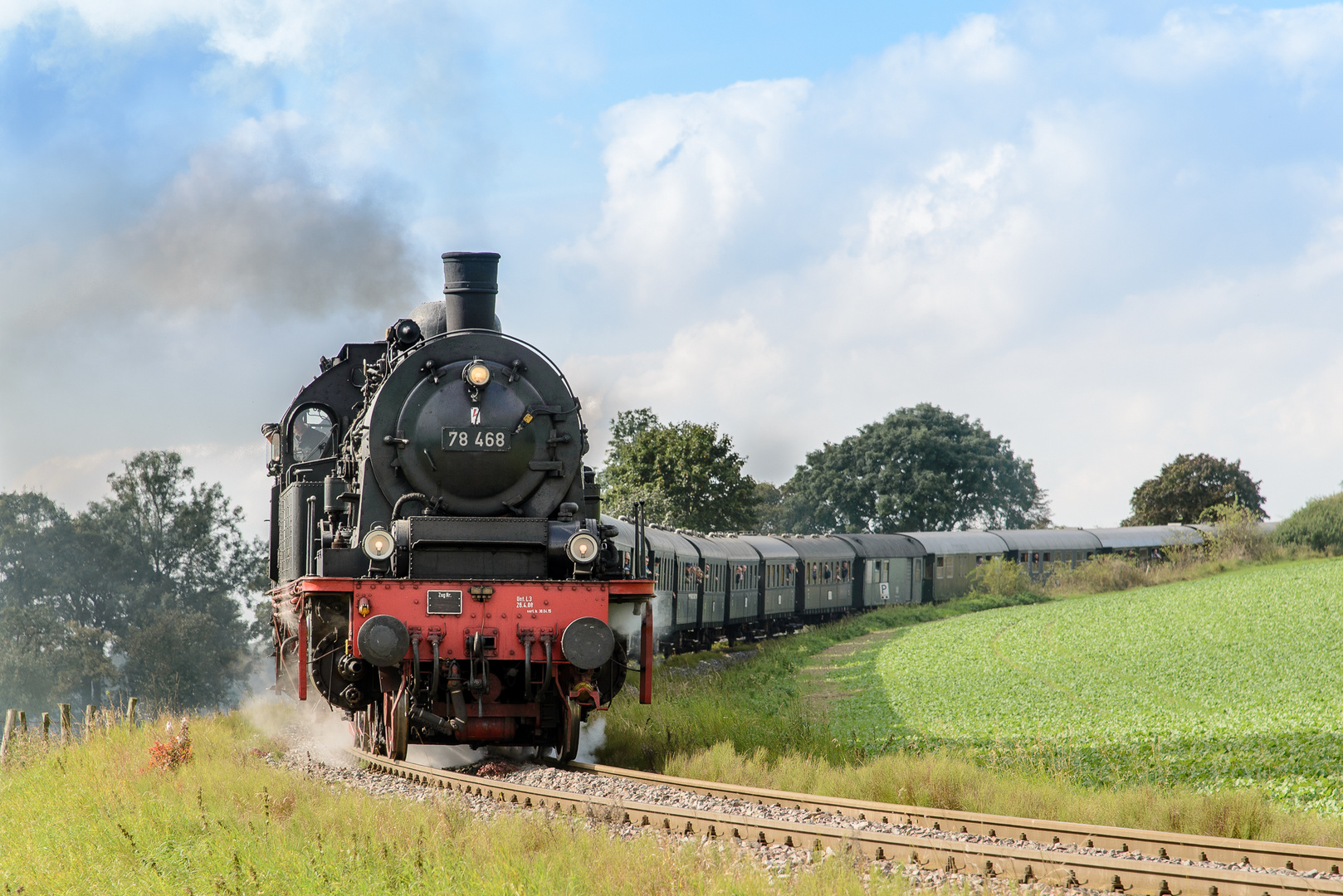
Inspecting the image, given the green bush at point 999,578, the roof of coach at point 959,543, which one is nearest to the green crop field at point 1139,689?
the green bush at point 999,578

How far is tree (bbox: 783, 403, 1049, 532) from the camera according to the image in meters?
73.7

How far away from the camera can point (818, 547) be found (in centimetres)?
3656

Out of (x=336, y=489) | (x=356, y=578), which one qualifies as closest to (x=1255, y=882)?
(x=356, y=578)

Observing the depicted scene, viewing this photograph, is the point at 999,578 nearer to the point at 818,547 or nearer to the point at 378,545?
the point at 818,547

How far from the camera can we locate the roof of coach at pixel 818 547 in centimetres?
3519

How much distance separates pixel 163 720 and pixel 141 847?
283 inches

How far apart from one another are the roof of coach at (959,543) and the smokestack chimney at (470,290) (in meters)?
35.4

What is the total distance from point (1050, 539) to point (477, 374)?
43.0m

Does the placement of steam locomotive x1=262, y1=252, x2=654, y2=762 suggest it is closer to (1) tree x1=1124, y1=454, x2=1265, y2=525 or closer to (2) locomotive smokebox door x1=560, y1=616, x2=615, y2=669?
(2) locomotive smokebox door x1=560, y1=616, x2=615, y2=669

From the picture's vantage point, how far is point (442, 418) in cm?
1000

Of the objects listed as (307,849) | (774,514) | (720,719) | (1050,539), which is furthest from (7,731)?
(774,514)

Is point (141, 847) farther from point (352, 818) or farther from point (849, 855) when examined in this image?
point (849, 855)

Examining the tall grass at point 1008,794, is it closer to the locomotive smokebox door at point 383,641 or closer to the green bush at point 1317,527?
the locomotive smokebox door at point 383,641

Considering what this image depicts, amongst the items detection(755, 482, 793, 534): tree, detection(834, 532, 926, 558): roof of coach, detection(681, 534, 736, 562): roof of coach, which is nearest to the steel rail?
detection(681, 534, 736, 562): roof of coach
